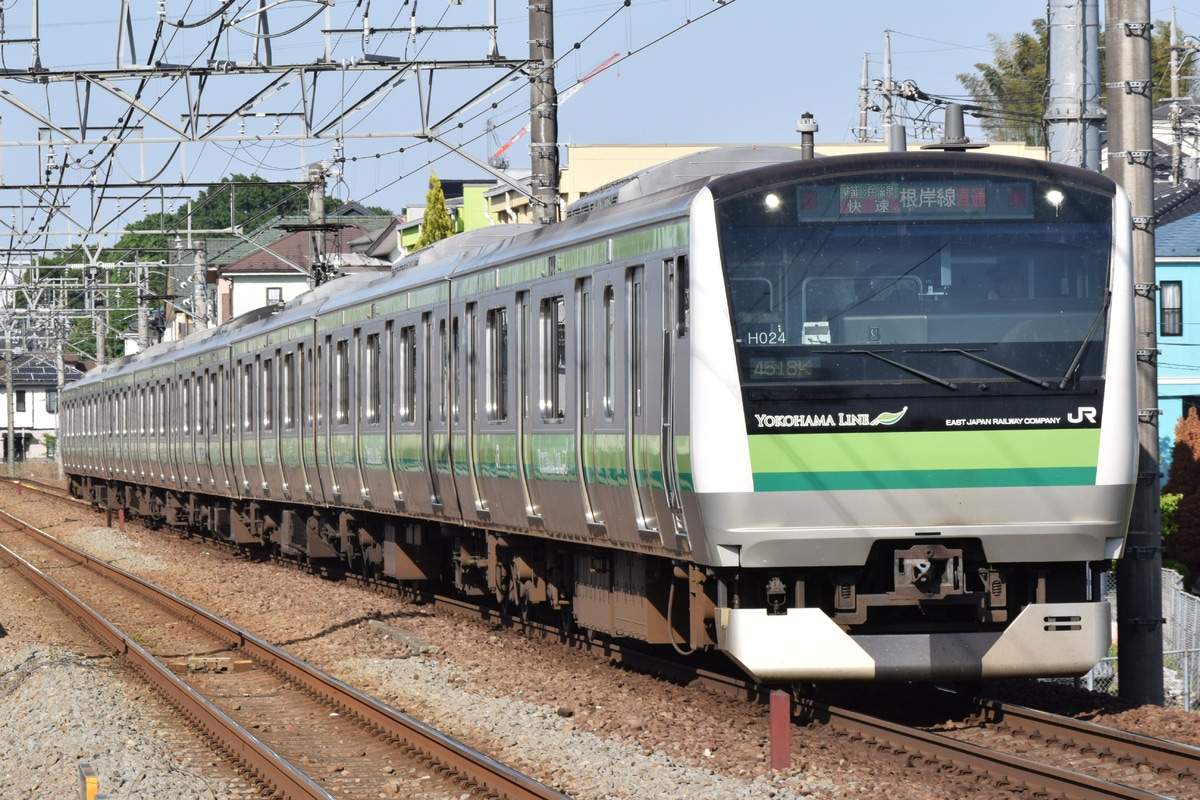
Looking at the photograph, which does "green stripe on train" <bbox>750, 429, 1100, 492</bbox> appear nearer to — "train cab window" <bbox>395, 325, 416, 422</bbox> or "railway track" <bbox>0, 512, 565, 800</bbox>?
"railway track" <bbox>0, 512, 565, 800</bbox>

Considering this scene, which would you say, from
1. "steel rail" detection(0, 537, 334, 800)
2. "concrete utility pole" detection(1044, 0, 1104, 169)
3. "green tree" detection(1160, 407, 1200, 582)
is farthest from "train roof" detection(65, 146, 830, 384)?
"green tree" detection(1160, 407, 1200, 582)

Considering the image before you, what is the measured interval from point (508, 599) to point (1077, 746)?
20.4 feet

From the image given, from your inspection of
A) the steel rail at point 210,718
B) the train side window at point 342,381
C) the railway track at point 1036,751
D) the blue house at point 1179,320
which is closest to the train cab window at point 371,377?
the train side window at point 342,381

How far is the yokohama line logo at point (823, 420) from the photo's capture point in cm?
892

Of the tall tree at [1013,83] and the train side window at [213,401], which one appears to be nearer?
the train side window at [213,401]

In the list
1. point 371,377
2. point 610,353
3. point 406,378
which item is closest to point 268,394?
point 371,377

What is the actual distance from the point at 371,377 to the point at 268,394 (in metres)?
5.18

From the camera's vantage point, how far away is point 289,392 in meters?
20.2

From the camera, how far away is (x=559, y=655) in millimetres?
12969

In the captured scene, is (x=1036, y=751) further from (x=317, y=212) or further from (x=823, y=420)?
(x=317, y=212)

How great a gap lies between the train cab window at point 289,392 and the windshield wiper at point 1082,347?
12.2m

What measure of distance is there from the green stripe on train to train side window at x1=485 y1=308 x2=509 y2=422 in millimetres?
4049

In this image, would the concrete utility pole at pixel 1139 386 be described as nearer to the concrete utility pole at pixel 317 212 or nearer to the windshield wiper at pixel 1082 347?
the windshield wiper at pixel 1082 347

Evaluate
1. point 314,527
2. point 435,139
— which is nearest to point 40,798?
point 435,139
